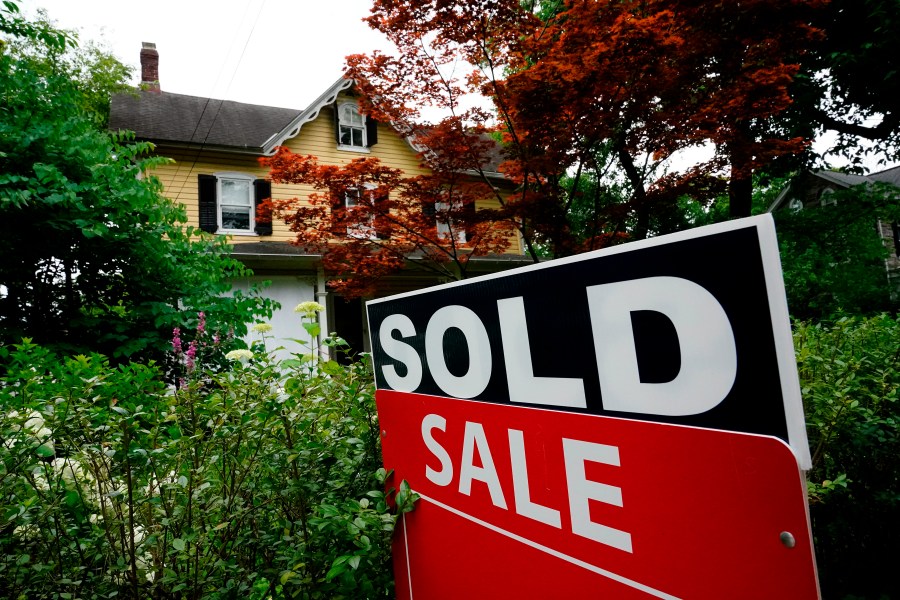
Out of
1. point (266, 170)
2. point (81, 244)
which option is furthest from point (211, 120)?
point (81, 244)

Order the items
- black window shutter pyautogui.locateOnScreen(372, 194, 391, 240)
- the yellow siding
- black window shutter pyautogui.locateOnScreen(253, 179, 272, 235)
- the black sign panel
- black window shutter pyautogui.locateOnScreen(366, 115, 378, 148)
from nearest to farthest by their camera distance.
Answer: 1. the black sign panel
2. black window shutter pyautogui.locateOnScreen(372, 194, 391, 240)
3. the yellow siding
4. black window shutter pyautogui.locateOnScreen(253, 179, 272, 235)
5. black window shutter pyautogui.locateOnScreen(366, 115, 378, 148)

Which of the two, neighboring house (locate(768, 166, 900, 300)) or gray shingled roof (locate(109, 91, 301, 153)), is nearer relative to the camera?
neighboring house (locate(768, 166, 900, 300))

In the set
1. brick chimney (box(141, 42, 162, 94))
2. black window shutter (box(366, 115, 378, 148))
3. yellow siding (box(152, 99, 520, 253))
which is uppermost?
brick chimney (box(141, 42, 162, 94))

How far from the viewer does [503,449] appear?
126 cm

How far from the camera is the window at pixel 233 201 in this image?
12.3 meters

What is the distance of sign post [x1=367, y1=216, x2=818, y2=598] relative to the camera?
81 centimetres

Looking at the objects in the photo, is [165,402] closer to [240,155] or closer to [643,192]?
[643,192]

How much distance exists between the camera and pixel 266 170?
1321 centimetres

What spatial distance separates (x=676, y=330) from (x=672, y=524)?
0.36 metres

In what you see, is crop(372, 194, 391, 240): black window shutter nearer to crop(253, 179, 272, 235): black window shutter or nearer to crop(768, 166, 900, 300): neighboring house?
crop(253, 179, 272, 235): black window shutter

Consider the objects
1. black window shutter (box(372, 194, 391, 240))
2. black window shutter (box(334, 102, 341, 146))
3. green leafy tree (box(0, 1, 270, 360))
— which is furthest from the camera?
black window shutter (box(334, 102, 341, 146))

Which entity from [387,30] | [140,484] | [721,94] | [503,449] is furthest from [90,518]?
[721,94]

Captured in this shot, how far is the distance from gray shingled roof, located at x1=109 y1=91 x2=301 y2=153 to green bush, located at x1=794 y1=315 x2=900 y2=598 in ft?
42.3

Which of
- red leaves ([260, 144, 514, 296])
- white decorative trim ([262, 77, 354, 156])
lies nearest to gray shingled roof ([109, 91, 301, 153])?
white decorative trim ([262, 77, 354, 156])
